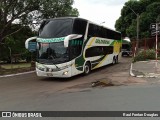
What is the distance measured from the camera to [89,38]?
2028cm

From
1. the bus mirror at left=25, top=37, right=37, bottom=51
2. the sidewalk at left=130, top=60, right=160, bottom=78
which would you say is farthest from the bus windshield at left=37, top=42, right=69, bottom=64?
the sidewalk at left=130, top=60, right=160, bottom=78

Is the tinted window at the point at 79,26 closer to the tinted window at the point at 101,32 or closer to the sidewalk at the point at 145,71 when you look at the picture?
the tinted window at the point at 101,32

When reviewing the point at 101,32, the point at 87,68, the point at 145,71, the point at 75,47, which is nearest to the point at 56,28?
the point at 75,47

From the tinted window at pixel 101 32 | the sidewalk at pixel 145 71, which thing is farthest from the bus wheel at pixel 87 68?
the sidewalk at pixel 145 71

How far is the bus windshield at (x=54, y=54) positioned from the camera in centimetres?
1694

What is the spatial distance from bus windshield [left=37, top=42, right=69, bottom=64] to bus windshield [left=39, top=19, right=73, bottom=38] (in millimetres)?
570

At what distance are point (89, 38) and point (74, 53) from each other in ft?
9.55

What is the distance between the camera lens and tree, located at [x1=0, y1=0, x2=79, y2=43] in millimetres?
24584

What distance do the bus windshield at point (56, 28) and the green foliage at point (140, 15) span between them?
118 feet

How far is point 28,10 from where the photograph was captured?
25562mm

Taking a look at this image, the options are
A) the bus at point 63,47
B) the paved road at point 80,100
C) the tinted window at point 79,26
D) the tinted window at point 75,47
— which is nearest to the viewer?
the paved road at point 80,100

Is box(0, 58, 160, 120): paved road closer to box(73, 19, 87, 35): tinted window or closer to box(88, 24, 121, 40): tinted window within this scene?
box(73, 19, 87, 35): tinted window

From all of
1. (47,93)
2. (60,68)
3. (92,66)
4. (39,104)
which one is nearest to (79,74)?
(92,66)

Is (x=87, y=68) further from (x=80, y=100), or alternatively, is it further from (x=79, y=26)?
(x=80, y=100)
